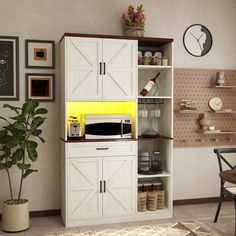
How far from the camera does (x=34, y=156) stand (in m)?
3.74

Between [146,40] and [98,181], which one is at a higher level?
[146,40]

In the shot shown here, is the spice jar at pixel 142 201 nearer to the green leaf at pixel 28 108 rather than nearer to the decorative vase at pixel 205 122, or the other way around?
the decorative vase at pixel 205 122

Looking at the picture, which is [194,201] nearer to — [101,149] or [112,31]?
[101,149]

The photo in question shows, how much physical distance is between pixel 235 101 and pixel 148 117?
132 centimetres

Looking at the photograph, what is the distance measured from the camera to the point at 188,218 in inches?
165

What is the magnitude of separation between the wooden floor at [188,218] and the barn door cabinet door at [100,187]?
6.9 inches

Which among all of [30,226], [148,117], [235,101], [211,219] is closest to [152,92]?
[148,117]

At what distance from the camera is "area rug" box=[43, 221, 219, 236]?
12.0 ft

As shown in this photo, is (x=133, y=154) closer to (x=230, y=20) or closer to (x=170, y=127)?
(x=170, y=127)

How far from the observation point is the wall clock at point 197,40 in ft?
15.3

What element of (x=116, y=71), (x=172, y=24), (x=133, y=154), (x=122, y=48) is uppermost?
(x=172, y=24)

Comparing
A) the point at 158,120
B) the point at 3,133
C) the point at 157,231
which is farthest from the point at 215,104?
the point at 3,133

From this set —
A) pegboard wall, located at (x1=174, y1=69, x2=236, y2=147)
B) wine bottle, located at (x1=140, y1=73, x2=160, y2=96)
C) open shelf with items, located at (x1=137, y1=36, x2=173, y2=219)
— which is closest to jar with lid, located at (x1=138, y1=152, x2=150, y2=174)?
open shelf with items, located at (x1=137, y1=36, x2=173, y2=219)

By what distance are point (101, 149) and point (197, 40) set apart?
Answer: 2021mm
